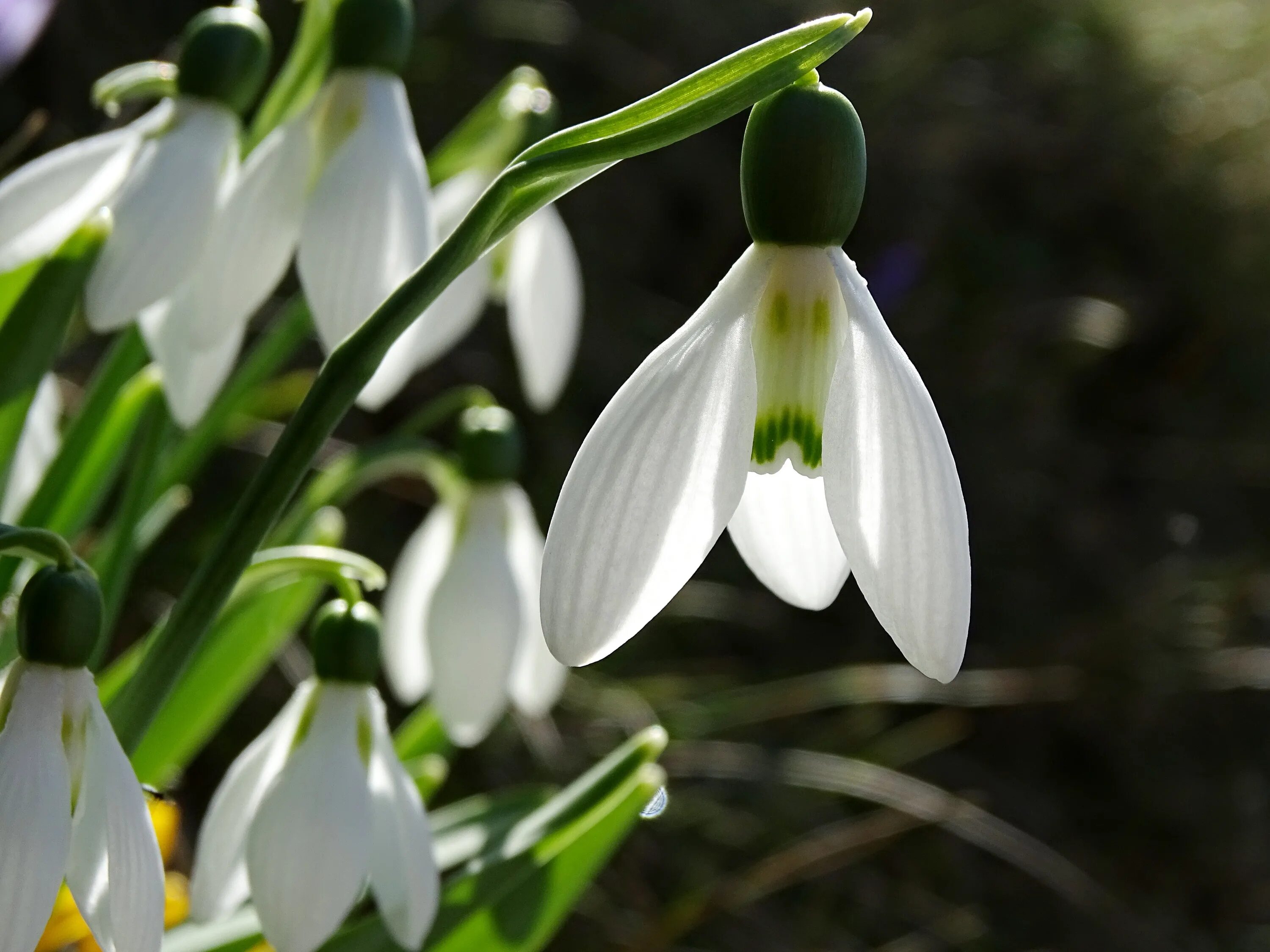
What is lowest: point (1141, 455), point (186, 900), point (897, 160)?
point (1141, 455)

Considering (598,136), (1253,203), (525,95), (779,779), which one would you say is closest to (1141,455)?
(1253,203)

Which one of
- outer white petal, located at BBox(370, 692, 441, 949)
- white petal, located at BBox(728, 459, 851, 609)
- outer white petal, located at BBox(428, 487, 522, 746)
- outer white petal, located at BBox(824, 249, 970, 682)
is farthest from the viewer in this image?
outer white petal, located at BBox(428, 487, 522, 746)

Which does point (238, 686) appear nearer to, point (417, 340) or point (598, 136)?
point (417, 340)

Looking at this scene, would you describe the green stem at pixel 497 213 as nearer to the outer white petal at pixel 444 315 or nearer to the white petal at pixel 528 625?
the outer white petal at pixel 444 315

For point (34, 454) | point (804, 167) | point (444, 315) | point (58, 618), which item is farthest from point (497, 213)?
point (34, 454)

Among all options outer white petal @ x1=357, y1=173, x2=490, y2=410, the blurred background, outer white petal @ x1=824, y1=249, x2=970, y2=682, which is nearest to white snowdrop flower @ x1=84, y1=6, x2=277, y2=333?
outer white petal @ x1=357, y1=173, x2=490, y2=410

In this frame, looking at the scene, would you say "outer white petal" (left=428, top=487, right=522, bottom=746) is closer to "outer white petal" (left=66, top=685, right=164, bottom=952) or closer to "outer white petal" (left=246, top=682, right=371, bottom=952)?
"outer white petal" (left=246, top=682, right=371, bottom=952)

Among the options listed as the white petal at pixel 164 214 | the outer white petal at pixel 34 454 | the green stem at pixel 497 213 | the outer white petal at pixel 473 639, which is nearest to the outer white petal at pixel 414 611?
the outer white petal at pixel 473 639
